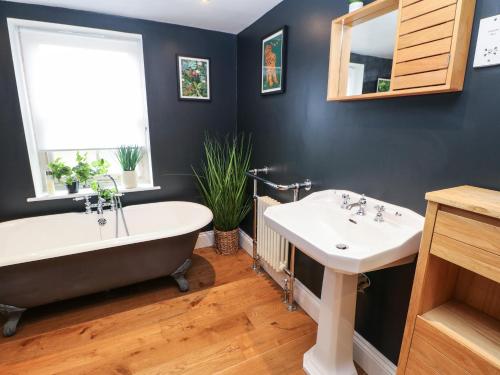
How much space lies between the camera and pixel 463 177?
1.07 meters

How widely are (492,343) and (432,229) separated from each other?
38 centimetres

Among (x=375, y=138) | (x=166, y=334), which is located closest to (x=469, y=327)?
(x=375, y=138)

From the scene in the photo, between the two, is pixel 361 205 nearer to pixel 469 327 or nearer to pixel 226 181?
pixel 469 327

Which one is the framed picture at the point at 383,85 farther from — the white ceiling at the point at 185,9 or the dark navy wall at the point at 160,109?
the dark navy wall at the point at 160,109

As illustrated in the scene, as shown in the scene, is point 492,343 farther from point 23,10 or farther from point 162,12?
point 23,10

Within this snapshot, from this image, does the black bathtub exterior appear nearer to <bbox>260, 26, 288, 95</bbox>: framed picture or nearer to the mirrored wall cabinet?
<bbox>260, 26, 288, 95</bbox>: framed picture

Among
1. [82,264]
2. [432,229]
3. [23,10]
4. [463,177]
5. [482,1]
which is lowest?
[82,264]

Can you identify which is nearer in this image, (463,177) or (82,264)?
(463,177)

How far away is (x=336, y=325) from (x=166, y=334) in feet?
3.65

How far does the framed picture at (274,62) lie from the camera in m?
2.04

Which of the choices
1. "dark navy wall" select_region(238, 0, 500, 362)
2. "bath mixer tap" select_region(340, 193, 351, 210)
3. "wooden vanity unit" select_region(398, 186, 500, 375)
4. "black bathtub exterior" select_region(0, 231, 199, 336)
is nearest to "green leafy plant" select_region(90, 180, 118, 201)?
"black bathtub exterior" select_region(0, 231, 199, 336)

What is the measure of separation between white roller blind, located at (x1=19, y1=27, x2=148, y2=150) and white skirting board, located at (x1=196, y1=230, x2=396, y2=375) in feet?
4.68

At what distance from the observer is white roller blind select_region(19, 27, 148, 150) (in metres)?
2.26

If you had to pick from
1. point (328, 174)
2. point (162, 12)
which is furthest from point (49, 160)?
point (328, 174)
